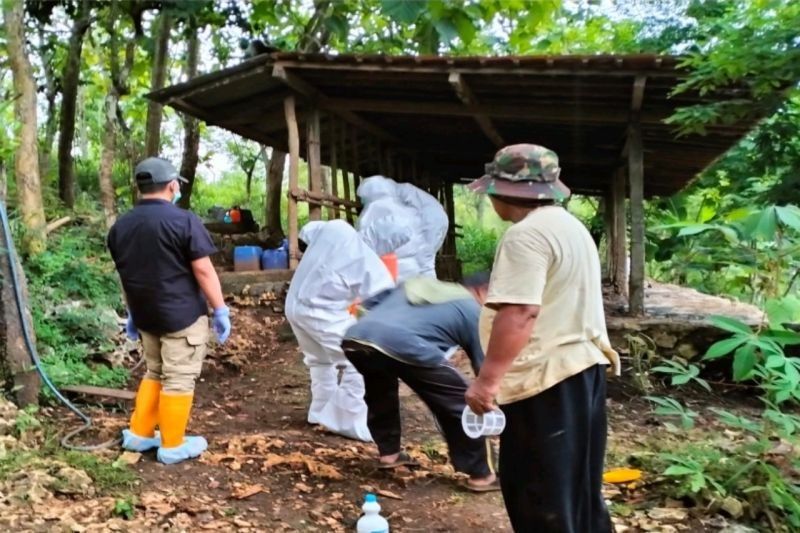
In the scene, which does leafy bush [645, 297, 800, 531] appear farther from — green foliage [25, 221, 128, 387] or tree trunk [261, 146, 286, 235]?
tree trunk [261, 146, 286, 235]

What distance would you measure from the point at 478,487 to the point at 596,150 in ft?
26.1

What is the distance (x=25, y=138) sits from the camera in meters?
6.85

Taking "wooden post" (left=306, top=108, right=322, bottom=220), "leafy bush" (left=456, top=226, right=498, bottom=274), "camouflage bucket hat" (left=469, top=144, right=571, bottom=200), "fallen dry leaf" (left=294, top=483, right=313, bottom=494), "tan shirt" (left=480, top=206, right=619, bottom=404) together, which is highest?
"wooden post" (left=306, top=108, right=322, bottom=220)

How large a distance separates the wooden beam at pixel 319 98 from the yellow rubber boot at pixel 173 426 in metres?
4.07

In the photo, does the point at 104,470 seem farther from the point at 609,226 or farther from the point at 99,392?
the point at 609,226

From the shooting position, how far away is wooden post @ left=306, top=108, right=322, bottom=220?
7.93m

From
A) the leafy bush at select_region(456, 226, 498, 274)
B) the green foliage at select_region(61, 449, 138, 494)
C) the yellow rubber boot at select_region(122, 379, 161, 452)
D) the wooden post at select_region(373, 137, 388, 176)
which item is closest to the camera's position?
the green foliage at select_region(61, 449, 138, 494)

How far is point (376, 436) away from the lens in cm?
388

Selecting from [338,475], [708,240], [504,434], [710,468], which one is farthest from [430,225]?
[504,434]

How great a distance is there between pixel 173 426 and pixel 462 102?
507cm

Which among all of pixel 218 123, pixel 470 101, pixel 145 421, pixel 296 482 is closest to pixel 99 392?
pixel 145 421

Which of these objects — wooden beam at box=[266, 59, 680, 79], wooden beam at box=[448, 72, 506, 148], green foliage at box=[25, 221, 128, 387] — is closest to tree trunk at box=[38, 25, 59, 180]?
green foliage at box=[25, 221, 128, 387]

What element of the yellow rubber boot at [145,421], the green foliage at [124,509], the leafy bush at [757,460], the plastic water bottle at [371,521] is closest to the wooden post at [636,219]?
the leafy bush at [757,460]

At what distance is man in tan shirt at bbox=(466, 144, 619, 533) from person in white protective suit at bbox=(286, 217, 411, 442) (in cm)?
190
